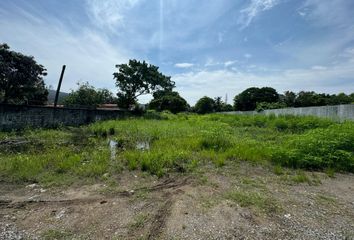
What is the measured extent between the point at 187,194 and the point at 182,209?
1.84ft

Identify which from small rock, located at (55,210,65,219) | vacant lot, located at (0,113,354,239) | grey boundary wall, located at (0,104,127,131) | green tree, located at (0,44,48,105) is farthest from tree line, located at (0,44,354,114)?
small rock, located at (55,210,65,219)

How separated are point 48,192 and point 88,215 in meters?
1.27

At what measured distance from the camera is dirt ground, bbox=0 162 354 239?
293 centimetres

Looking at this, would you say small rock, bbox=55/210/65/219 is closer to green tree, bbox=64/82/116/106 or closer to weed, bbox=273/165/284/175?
weed, bbox=273/165/284/175

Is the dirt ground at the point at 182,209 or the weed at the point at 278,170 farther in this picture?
the weed at the point at 278,170

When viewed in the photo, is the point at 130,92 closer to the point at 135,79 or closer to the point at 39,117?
the point at 135,79

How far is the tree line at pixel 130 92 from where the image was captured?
1995cm

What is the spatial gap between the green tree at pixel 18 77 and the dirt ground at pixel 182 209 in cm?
1885

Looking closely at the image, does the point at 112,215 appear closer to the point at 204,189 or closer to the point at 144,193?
the point at 144,193

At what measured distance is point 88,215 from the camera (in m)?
3.31

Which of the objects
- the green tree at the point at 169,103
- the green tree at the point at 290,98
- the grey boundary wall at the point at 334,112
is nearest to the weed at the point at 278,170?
the grey boundary wall at the point at 334,112

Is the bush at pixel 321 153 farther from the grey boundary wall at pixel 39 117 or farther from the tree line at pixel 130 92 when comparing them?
the tree line at pixel 130 92

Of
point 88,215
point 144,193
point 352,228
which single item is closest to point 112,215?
point 88,215

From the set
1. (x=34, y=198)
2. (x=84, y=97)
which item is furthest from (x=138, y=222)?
(x=84, y=97)
